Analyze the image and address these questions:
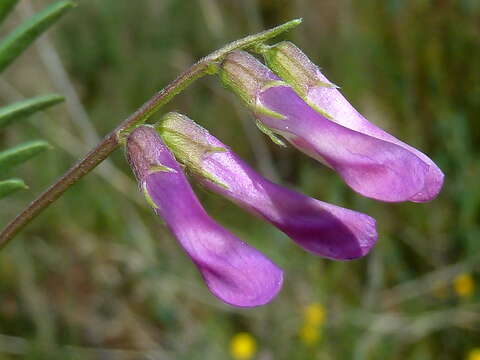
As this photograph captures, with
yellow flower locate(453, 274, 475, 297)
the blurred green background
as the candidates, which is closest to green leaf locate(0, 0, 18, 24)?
the blurred green background

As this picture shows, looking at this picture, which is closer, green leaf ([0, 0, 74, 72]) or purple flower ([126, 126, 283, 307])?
purple flower ([126, 126, 283, 307])

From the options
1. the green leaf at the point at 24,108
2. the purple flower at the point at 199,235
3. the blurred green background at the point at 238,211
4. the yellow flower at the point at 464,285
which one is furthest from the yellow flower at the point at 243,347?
the purple flower at the point at 199,235

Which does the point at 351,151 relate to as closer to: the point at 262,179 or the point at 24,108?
the point at 262,179

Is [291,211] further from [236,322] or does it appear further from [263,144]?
[263,144]

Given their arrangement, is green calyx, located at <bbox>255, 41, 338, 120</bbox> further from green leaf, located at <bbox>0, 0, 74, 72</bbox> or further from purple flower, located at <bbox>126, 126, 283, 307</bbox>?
green leaf, located at <bbox>0, 0, 74, 72</bbox>

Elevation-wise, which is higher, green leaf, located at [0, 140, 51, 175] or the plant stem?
green leaf, located at [0, 140, 51, 175]

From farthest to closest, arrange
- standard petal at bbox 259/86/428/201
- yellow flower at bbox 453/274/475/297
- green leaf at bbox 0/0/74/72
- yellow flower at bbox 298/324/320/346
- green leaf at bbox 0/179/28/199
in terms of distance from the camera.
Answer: yellow flower at bbox 453/274/475/297 → yellow flower at bbox 298/324/320/346 → green leaf at bbox 0/0/74/72 → green leaf at bbox 0/179/28/199 → standard petal at bbox 259/86/428/201
